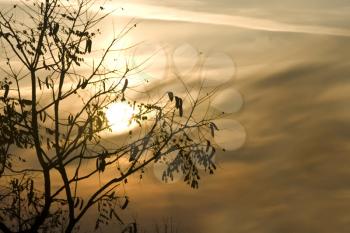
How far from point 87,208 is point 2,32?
18.4 feet

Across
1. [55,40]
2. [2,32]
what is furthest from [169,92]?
[2,32]

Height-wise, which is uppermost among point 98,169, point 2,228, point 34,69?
point 34,69

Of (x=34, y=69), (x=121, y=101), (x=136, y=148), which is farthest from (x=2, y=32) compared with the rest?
(x=136, y=148)

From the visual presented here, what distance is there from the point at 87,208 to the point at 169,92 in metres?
4.68

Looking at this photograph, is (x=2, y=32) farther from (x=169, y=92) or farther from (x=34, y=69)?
(x=169, y=92)

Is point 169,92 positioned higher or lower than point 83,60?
lower

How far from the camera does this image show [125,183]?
733 inches

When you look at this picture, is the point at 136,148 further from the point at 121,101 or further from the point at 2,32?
the point at 2,32

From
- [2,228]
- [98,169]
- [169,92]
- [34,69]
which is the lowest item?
[2,228]

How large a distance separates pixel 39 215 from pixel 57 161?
69.4 inches

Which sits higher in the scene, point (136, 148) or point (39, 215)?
point (136, 148)

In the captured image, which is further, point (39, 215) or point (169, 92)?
point (39, 215)

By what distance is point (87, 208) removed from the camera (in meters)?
18.5

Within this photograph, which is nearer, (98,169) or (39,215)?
(98,169)
